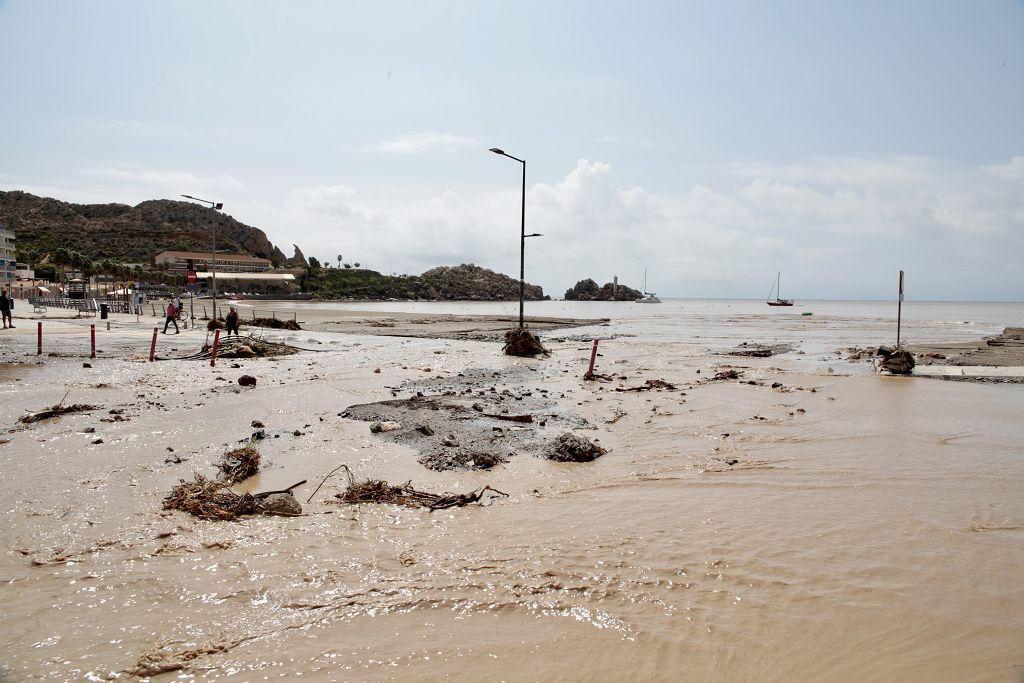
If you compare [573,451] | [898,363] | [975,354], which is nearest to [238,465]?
[573,451]

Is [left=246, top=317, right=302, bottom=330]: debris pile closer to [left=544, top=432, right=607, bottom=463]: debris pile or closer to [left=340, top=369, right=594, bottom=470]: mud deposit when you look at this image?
[left=340, top=369, right=594, bottom=470]: mud deposit

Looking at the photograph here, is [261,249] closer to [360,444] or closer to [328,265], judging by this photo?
[328,265]

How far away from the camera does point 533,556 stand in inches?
213

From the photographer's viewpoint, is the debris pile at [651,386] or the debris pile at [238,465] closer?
the debris pile at [238,465]

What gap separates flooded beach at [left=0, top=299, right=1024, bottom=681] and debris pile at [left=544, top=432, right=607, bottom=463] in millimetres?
224

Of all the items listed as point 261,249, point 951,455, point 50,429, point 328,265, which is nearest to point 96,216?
point 261,249

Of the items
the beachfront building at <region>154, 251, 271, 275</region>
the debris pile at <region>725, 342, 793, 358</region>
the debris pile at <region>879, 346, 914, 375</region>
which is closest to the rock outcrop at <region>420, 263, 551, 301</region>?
the beachfront building at <region>154, 251, 271, 275</region>

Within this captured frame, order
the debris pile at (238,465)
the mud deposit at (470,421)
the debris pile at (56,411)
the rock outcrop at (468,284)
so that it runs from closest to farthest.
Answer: the debris pile at (238,465), the mud deposit at (470,421), the debris pile at (56,411), the rock outcrop at (468,284)

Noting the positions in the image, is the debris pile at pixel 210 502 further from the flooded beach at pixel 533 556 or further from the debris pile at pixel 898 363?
the debris pile at pixel 898 363

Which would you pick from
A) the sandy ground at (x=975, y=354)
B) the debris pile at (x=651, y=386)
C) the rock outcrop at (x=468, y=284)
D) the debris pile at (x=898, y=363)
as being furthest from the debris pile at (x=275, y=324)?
the rock outcrop at (x=468, y=284)

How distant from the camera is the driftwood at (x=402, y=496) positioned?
669cm

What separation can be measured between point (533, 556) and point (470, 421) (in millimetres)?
5704

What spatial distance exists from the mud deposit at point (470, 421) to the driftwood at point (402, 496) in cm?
116

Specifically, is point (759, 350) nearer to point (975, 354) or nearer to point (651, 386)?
point (975, 354)
